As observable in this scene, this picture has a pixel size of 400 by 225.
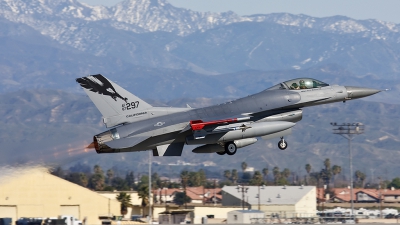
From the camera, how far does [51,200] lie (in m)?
55.2

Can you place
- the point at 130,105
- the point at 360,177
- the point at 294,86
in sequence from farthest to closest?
1. the point at 360,177
2. the point at 294,86
3. the point at 130,105

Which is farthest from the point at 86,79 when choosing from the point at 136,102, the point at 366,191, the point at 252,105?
the point at 366,191

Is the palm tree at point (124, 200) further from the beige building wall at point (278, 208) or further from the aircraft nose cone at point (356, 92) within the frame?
the aircraft nose cone at point (356, 92)

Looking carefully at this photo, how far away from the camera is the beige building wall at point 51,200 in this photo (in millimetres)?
52281

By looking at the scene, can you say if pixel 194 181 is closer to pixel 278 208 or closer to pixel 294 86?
pixel 278 208

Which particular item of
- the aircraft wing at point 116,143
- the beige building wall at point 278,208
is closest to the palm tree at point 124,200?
the beige building wall at point 278,208

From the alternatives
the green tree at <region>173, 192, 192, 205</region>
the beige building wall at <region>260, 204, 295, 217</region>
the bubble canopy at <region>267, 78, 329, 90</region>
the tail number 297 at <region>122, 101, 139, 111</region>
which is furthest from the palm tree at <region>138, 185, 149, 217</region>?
the tail number 297 at <region>122, 101, 139, 111</region>

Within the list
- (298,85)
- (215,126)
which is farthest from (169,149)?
(298,85)

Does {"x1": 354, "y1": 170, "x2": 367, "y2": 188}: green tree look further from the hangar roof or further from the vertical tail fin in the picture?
the vertical tail fin

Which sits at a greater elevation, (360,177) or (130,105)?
(360,177)

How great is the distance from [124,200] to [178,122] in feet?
122

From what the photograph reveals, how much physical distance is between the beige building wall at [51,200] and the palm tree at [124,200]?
6.98 metres

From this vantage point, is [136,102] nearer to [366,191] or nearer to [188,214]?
[188,214]

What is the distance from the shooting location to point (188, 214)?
66875 mm
